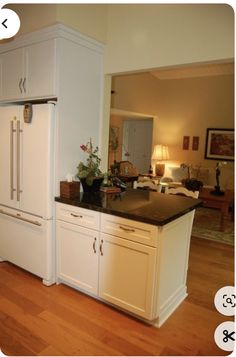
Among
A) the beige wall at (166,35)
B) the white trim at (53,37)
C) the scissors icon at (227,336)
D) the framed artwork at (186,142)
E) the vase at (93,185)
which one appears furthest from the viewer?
the framed artwork at (186,142)

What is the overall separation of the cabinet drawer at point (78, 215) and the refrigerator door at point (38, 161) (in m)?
0.10

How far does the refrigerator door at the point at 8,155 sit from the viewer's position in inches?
104

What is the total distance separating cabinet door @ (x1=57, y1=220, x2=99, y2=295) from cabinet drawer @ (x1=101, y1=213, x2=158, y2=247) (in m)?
0.15

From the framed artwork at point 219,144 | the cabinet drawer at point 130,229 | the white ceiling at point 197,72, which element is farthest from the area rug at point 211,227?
the white ceiling at point 197,72

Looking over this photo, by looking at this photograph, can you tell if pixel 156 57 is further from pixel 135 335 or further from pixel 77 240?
pixel 135 335

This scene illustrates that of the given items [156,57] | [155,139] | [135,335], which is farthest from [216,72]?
[135,335]

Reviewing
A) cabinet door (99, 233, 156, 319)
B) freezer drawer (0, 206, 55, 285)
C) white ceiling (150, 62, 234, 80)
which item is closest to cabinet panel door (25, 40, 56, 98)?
freezer drawer (0, 206, 55, 285)

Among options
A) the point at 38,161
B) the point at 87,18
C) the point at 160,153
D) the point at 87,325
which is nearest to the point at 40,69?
the point at 87,18

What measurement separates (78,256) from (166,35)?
210 centimetres

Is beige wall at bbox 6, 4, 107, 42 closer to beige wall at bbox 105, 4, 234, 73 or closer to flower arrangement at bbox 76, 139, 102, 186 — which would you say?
beige wall at bbox 105, 4, 234, 73

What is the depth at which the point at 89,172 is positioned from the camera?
2.62 meters

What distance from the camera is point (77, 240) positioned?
2.35 metres

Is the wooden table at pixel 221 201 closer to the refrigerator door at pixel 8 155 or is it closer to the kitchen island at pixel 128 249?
the kitchen island at pixel 128 249

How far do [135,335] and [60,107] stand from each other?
1.95 meters
